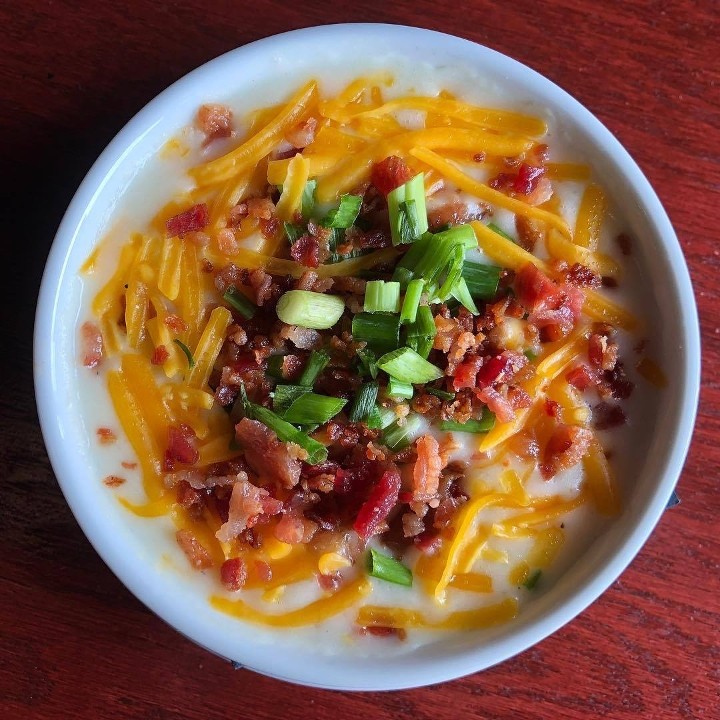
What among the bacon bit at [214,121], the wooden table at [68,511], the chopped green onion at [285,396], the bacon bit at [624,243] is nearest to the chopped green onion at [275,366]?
the chopped green onion at [285,396]

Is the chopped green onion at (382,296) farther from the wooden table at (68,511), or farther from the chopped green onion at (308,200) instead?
the wooden table at (68,511)

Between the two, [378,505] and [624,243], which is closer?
[378,505]

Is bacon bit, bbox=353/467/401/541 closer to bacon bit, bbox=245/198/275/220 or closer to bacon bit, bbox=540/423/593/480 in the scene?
bacon bit, bbox=540/423/593/480

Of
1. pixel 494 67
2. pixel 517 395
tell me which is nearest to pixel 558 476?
pixel 517 395

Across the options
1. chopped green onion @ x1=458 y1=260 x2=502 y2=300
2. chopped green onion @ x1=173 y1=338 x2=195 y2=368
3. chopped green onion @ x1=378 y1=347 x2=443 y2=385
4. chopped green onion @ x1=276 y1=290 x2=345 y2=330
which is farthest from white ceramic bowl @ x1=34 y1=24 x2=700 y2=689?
chopped green onion @ x1=378 y1=347 x2=443 y2=385

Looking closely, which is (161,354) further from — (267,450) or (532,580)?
(532,580)

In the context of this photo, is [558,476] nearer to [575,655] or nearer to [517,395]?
[517,395]

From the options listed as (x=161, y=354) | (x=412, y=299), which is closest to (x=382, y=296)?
(x=412, y=299)
